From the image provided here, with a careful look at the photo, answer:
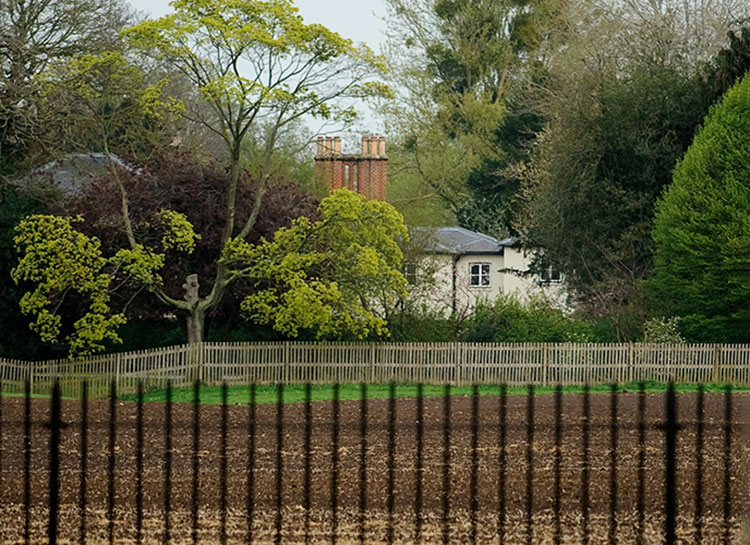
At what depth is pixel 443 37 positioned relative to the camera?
59781 millimetres

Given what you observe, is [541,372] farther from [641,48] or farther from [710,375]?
[641,48]

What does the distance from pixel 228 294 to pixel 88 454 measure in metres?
17.0

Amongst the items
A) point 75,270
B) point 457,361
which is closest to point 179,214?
point 75,270

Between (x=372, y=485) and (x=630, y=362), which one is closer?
(x=372, y=485)

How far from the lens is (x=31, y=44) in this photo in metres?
38.4

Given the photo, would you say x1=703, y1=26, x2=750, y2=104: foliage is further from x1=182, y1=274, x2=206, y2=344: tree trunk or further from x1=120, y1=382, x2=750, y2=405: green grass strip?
x1=182, y1=274, x2=206, y2=344: tree trunk

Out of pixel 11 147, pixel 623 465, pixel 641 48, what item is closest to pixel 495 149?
pixel 641 48

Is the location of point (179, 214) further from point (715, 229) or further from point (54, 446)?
point (54, 446)

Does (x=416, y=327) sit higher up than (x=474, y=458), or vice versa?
(x=416, y=327)

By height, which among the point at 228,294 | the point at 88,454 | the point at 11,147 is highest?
the point at 11,147

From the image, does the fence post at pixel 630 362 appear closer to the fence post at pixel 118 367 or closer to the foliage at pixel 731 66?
the foliage at pixel 731 66

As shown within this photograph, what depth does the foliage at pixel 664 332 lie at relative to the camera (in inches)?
1284

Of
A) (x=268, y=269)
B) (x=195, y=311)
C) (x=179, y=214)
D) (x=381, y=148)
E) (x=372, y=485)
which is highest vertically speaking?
(x=381, y=148)

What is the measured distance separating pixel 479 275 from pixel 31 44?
66.1 feet
